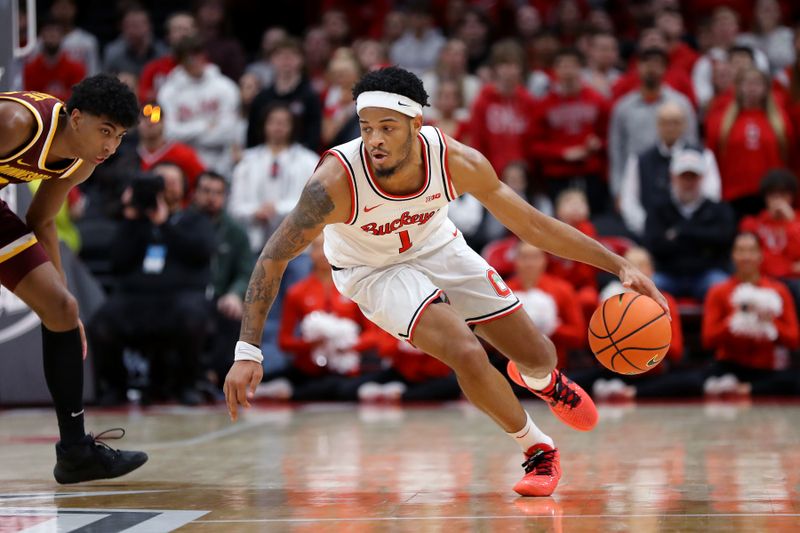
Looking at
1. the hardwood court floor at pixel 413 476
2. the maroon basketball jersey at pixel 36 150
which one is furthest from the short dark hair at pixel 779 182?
the maroon basketball jersey at pixel 36 150

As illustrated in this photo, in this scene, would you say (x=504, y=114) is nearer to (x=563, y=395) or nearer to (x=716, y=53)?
(x=716, y=53)

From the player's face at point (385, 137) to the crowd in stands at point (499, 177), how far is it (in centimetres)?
371

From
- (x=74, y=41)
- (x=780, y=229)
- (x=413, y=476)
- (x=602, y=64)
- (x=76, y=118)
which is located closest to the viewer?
(x=76, y=118)

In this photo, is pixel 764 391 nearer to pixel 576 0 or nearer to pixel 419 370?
Result: pixel 419 370

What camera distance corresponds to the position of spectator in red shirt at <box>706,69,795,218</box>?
10141mm

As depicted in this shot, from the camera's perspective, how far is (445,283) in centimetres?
509

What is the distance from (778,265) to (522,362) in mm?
5212

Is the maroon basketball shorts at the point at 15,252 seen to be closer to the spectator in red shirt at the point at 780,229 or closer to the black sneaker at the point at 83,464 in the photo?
the black sneaker at the point at 83,464

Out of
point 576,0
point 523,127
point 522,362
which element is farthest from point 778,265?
point 522,362

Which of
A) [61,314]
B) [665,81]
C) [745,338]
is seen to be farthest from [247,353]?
[665,81]

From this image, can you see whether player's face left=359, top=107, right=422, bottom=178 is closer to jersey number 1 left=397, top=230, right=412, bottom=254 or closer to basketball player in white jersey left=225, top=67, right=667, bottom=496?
basketball player in white jersey left=225, top=67, right=667, bottom=496

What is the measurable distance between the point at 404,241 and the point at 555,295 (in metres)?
4.40

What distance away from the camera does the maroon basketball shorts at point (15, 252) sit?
15.8ft

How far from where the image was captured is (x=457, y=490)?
15.5 feet
